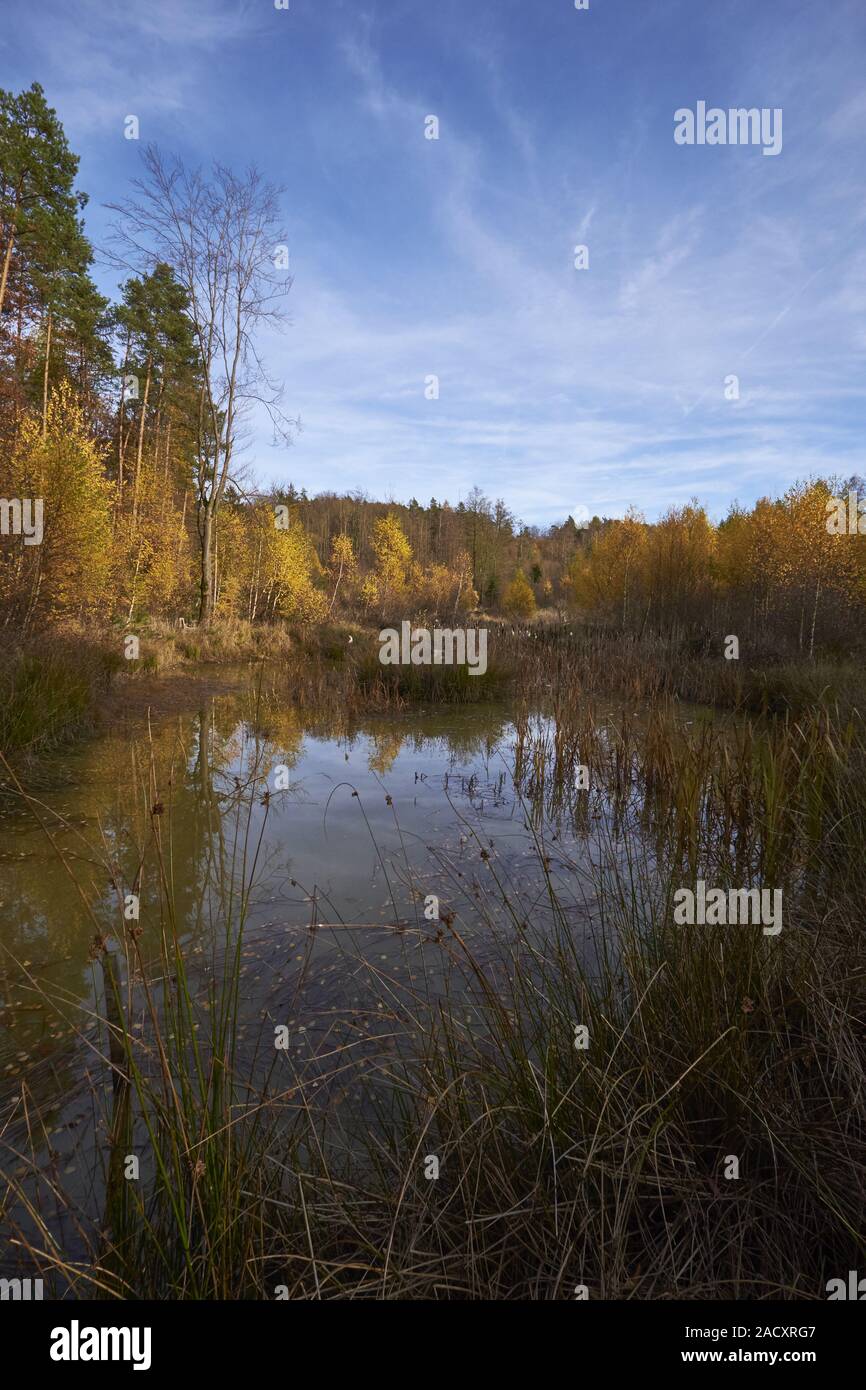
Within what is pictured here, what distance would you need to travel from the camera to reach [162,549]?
23.4 m

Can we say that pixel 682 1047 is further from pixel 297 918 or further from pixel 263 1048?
pixel 297 918

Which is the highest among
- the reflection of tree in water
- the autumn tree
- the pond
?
the autumn tree

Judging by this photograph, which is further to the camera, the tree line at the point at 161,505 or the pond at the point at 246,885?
the tree line at the point at 161,505

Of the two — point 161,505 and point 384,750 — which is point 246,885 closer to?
point 384,750

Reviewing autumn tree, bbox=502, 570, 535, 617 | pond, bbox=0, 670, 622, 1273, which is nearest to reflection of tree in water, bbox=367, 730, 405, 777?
pond, bbox=0, 670, 622, 1273

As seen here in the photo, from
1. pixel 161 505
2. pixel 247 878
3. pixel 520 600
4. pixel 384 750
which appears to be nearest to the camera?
pixel 247 878

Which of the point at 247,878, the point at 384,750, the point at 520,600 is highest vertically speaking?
the point at 520,600

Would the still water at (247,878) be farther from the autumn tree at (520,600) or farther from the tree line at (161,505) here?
the autumn tree at (520,600)

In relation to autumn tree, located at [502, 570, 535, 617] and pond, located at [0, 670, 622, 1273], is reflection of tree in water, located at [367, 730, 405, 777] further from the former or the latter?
autumn tree, located at [502, 570, 535, 617]

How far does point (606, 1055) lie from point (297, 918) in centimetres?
207

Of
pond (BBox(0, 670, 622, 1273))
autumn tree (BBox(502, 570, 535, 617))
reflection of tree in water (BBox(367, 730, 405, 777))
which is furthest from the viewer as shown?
autumn tree (BBox(502, 570, 535, 617))

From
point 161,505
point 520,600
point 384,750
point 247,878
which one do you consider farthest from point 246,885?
point 520,600

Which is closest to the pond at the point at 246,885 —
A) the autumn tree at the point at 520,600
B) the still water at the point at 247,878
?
the still water at the point at 247,878
